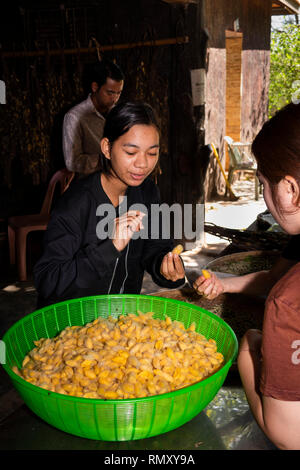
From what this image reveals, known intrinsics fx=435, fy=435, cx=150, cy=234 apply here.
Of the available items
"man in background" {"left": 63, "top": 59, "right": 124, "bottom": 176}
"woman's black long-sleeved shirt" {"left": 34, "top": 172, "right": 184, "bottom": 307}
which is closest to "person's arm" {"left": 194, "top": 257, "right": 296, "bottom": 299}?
"woman's black long-sleeved shirt" {"left": 34, "top": 172, "right": 184, "bottom": 307}

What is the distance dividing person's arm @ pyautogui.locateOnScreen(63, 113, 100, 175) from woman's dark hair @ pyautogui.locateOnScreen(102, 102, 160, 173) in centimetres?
242

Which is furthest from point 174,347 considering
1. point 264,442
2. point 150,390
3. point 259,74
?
point 259,74

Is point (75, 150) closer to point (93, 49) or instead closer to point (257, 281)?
point (93, 49)

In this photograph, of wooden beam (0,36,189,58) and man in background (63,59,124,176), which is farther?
wooden beam (0,36,189,58)

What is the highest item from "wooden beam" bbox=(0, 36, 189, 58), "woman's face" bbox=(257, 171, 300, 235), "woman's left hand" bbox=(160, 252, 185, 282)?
"wooden beam" bbox=(0, 36, 189, 58)

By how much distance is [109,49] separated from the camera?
5445mm

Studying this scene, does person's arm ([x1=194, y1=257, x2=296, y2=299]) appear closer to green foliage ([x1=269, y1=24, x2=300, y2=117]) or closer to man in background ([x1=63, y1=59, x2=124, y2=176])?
man in background ([x1=63, y1=59, x2=124, y2=176])

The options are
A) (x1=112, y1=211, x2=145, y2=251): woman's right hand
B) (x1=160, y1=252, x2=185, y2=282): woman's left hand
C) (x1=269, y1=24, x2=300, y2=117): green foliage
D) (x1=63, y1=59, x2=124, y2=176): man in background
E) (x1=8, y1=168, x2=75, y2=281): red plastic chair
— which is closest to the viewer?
(x1=112, y1=211, x2=145, y2=251): woman's right hand

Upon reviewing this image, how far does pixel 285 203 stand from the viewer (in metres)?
1.15

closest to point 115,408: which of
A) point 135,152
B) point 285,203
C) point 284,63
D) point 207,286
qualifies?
point 285,203

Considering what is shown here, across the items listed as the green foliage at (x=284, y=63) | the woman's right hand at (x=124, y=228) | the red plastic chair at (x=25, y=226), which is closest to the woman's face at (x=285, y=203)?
the woman's right hand at (x=124, y=228)

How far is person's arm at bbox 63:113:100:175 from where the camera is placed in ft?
14.0

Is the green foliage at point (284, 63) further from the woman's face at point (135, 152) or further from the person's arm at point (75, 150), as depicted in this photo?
the woman's face at point (135, 152)

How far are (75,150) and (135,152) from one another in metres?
2.67
